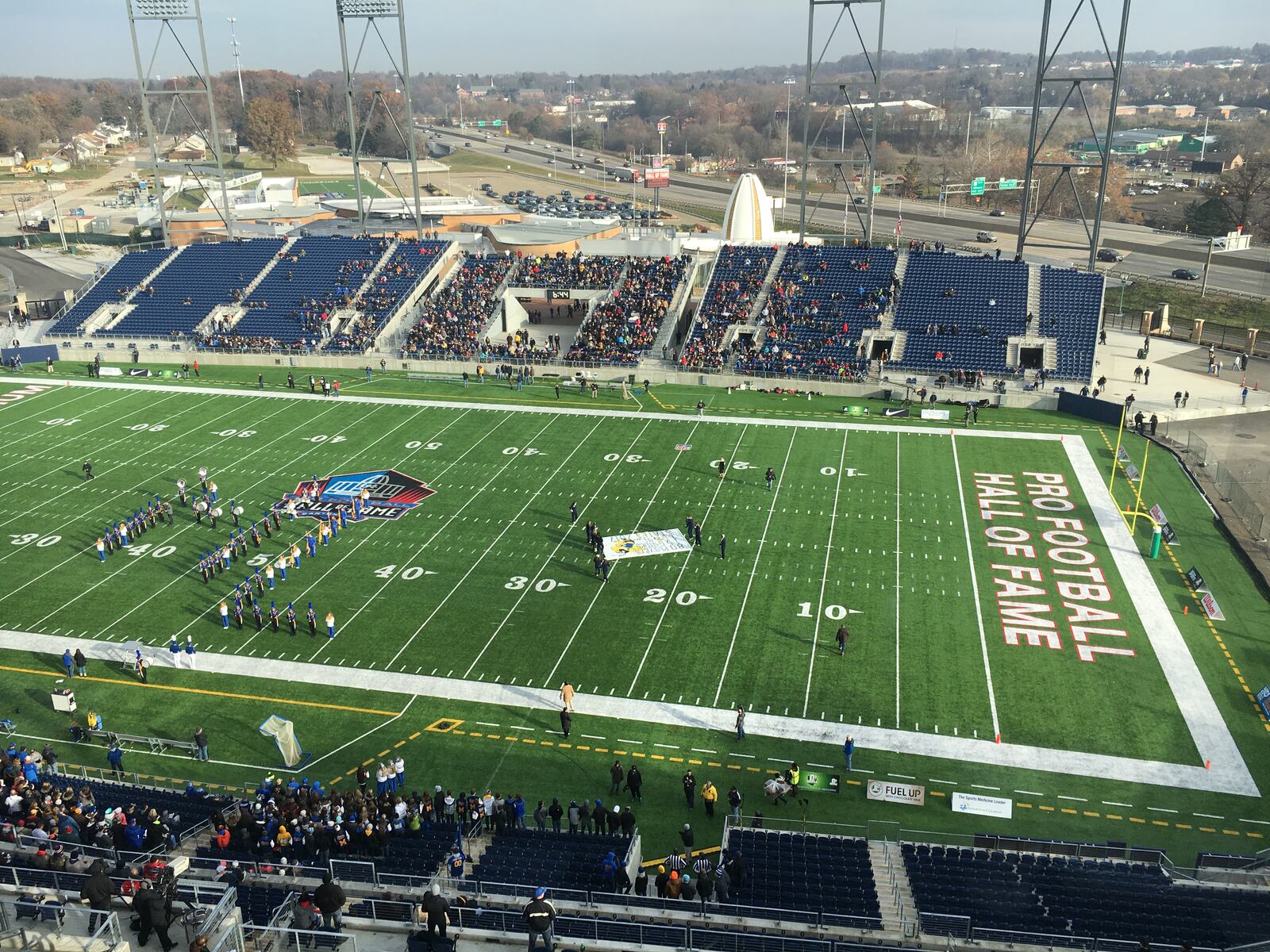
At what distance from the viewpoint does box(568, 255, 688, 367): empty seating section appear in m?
54.1

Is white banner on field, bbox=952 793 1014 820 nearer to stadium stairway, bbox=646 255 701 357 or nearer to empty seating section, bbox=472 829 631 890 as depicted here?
empty seating section, bbox=472 829 631 890

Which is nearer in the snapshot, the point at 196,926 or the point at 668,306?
the point at 196,926

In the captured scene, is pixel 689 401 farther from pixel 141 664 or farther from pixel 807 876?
pixel 807 876

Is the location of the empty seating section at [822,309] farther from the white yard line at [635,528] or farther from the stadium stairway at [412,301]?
the stadium stairway at [412,301]

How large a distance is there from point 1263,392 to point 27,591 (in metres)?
52.3

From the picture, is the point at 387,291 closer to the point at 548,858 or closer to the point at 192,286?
the point at 192,286

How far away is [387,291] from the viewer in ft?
201

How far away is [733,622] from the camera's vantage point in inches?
1113

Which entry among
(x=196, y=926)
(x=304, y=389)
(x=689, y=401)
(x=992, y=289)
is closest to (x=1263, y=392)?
(x=992, y=289)

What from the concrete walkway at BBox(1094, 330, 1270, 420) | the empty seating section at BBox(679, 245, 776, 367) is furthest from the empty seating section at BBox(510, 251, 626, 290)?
the concrete walkway at BBox(1094, 330, 1270, 420)

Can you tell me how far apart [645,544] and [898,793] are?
13585 millimetres

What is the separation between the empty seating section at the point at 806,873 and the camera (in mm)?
16625

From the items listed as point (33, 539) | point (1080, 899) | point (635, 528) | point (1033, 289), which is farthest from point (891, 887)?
point (1033, 289)

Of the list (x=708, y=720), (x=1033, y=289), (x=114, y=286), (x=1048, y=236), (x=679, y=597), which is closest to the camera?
(x=708, y=720)
